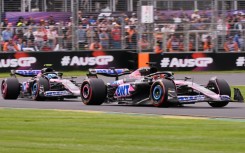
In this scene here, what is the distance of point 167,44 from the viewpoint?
30094 millimetres

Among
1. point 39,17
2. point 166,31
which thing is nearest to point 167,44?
point 166,31

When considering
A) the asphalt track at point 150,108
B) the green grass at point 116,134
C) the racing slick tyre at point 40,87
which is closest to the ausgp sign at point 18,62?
the asphalt track at point 150,108

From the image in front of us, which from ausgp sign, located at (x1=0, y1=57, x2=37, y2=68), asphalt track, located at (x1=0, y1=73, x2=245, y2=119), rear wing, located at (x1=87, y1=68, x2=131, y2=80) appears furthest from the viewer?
ausgp sign, located at (x1=0, y1=57, x2=37, y2=68)

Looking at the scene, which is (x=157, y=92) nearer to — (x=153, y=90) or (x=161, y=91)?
(x=153, y=90)

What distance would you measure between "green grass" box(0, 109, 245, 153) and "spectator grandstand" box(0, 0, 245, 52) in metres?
15.7

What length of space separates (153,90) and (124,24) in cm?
1461

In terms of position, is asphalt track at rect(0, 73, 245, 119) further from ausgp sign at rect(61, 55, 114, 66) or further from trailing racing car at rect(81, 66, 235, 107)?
ausgp sign at rect(61, 55, 114, 66)

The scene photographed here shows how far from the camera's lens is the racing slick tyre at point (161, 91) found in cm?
1554

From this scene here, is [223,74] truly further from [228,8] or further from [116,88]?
[116,88]

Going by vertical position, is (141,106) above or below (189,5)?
below

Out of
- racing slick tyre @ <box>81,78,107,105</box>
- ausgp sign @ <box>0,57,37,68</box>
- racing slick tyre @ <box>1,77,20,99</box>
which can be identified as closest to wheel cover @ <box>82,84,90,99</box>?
racing slick tyre @ <box>81,78,107,105</box>

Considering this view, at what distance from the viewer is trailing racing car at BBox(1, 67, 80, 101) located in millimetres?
19078

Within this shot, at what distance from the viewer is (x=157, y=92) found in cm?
1598

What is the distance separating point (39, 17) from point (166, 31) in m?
4.98
